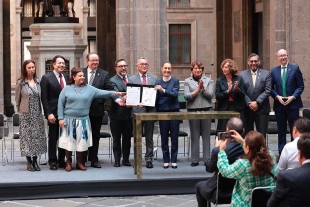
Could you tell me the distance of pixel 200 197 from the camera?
1091 cm

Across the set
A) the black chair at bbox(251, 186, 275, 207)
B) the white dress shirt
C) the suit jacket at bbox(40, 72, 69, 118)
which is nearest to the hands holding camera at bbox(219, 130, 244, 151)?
the white dress shirt

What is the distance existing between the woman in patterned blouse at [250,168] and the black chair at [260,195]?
5.9 inches

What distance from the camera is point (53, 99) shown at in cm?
1554

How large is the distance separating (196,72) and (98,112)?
5.90 ft

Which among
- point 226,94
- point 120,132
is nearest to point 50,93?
point 120,132

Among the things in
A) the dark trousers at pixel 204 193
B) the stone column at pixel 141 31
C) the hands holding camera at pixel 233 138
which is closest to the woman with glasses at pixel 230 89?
the dark trousers at pixel 204 193

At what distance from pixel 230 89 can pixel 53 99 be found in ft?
9.83

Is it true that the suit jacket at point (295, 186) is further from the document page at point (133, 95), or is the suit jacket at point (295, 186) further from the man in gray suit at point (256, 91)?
the man in gray suit at point (256, 91)

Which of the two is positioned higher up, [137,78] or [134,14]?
[134,14]

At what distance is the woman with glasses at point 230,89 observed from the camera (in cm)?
1571

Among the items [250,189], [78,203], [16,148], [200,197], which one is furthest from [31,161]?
[250,189]

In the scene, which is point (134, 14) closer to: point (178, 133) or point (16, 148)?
point (16, 148)

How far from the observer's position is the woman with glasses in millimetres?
15711

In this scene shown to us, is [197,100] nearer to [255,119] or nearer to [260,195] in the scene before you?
[255,119]
